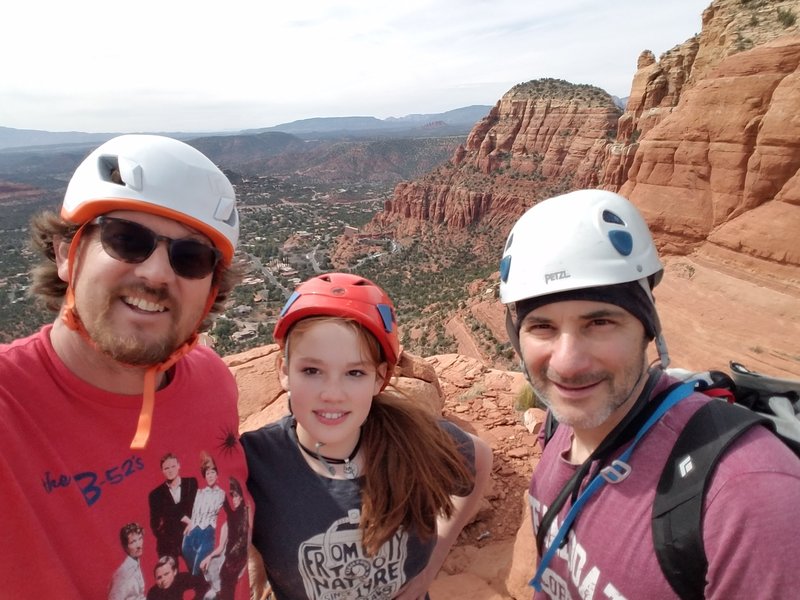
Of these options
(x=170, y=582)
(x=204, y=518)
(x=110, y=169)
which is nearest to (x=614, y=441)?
(x=204, y=518)

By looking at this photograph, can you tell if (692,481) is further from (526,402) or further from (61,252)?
(526,402)

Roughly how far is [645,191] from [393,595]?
20173 millimetres

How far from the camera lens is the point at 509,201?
62344mm

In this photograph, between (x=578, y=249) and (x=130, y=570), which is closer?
(x=130, y=570)

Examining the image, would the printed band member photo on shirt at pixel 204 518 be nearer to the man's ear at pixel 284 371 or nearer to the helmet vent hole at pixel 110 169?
the man's ear at pixel 284 371

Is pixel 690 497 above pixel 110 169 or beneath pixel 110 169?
beneath

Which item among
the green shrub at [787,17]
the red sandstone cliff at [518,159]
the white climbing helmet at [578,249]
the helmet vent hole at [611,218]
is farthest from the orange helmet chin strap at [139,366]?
the red sandstone cliff at [518,159]

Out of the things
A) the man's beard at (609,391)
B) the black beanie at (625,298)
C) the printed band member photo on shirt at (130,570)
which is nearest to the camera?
the printed band member photo on shirt at (130,570)

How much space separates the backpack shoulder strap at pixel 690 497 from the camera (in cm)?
168

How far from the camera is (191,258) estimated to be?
7.79 ft

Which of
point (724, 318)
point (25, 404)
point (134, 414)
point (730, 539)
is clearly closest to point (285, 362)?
point (134, 414)

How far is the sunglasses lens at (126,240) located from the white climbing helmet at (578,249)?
6.17ft

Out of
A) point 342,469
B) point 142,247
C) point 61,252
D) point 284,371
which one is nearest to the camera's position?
point 142,247

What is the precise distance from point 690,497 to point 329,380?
69.1 inches
